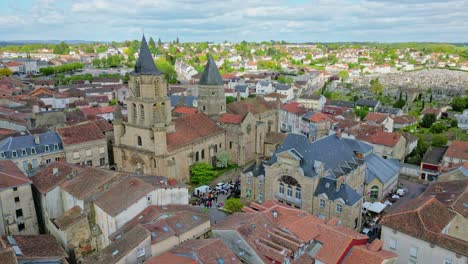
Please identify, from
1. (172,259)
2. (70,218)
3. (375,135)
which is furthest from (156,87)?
(375,135)

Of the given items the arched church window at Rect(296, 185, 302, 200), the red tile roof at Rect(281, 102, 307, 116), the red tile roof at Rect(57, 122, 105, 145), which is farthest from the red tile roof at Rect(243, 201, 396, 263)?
the red tile roof at Rect(281, 102, 307, 116)

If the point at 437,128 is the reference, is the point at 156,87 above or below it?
above

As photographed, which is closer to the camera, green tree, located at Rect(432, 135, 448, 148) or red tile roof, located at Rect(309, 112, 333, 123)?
green tree, located at Rect(432, 135, 448, 148)

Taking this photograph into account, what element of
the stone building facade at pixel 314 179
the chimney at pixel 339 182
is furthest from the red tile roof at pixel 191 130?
the chimney at pixel 339 182

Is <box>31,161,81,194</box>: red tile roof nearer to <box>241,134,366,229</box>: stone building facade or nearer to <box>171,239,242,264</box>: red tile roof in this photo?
<box>171,239,242,264</box>: red tile roof

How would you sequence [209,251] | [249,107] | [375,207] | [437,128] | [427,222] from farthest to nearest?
[437,128] < [249,107] < [375,207] < [427,222] < [209,251]

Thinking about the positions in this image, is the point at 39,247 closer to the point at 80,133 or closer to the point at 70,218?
the point at 70,218
